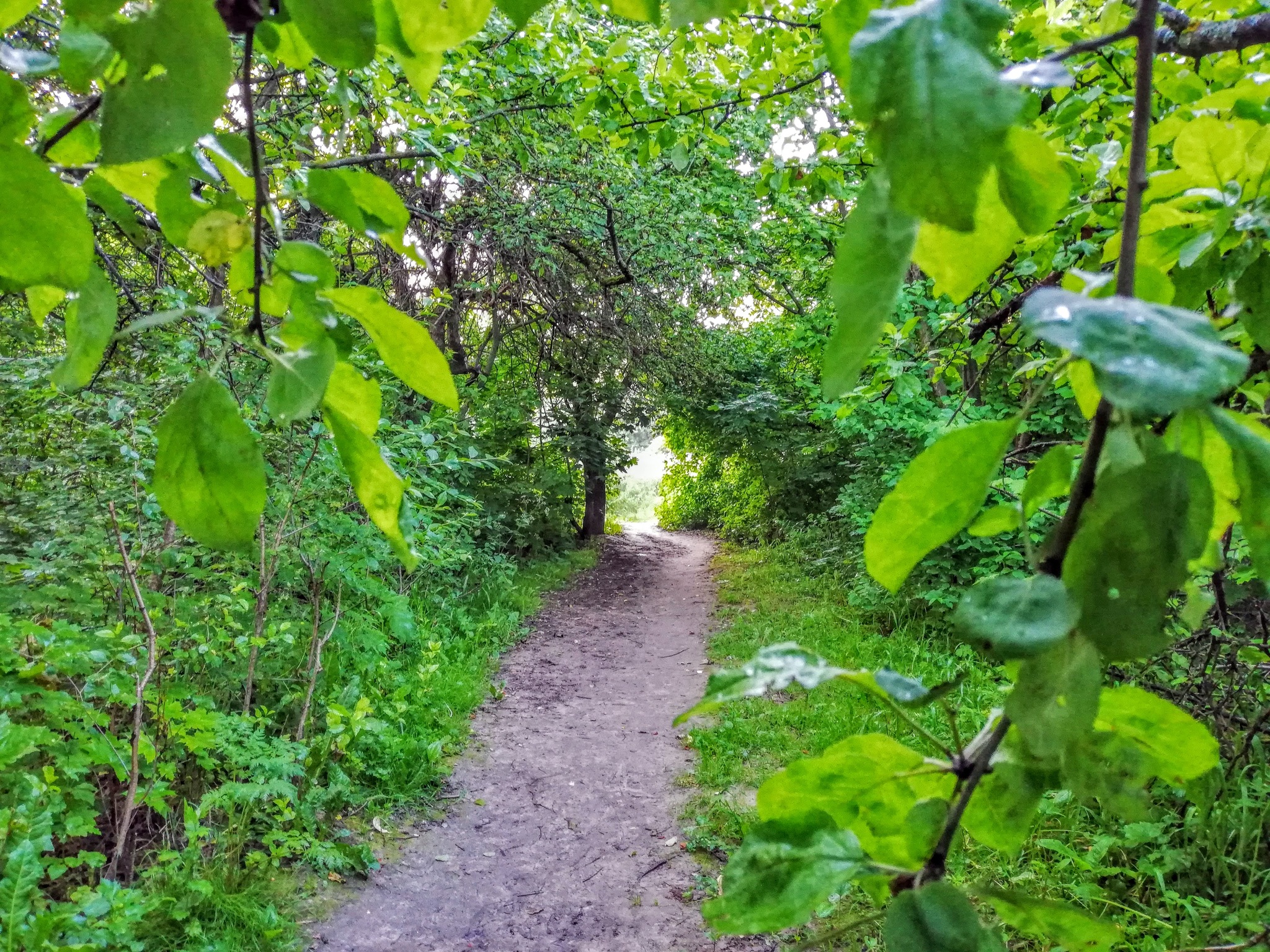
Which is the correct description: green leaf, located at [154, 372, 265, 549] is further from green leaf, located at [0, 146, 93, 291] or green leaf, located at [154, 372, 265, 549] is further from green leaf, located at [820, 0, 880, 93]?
green leaf, located at [820, 0, 880, 93]

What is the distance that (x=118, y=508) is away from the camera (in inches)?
150

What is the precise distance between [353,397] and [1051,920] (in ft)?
1.92

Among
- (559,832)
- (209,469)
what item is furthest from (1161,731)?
(559,832)

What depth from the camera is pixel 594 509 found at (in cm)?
1408

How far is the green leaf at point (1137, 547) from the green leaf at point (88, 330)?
1.92 feet

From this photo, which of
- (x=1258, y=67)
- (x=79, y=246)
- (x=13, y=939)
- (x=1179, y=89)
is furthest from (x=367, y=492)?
(x=13, y=939)

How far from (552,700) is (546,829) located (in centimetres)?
190

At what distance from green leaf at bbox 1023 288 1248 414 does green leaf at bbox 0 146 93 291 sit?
463 mm

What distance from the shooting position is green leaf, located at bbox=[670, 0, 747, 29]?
49 centimetres

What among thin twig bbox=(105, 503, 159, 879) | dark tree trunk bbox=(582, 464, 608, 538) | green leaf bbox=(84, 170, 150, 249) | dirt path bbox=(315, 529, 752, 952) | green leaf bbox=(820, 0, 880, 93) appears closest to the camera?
green leaf bbox=(820, 0, 880, 93)

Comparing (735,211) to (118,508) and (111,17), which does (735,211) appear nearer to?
(118,508)

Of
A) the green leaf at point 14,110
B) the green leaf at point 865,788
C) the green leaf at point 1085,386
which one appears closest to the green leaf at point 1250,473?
the green leaf at point 1085,386

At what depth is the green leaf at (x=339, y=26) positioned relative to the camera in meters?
0.40

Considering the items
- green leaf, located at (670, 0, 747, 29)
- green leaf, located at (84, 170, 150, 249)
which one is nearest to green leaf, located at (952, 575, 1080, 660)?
green leaf, located at (670, 0, 747, 29)
